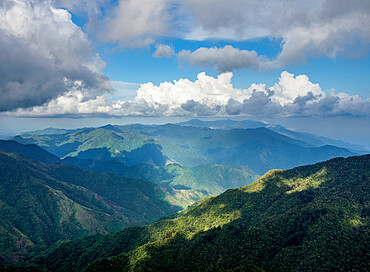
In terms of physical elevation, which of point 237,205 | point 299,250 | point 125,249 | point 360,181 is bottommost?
point 125,249

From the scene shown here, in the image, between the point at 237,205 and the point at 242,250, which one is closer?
the point at 242,250

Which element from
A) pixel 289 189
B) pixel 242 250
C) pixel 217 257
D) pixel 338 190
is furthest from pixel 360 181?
pixel 217 257

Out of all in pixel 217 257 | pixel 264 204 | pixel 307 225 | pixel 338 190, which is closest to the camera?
pixel 217 257

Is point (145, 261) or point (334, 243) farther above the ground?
point (334, 243)

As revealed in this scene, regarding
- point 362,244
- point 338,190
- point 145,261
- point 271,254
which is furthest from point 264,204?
point 145,261

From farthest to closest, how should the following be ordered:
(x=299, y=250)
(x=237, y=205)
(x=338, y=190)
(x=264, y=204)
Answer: (x=237, y=205)
(x=264, y=204)
(x=338, y=190)
(x=299, y=250)

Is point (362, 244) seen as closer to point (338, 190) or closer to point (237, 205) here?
point (338, 190)

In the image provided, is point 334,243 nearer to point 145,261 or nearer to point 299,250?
point 299,250
